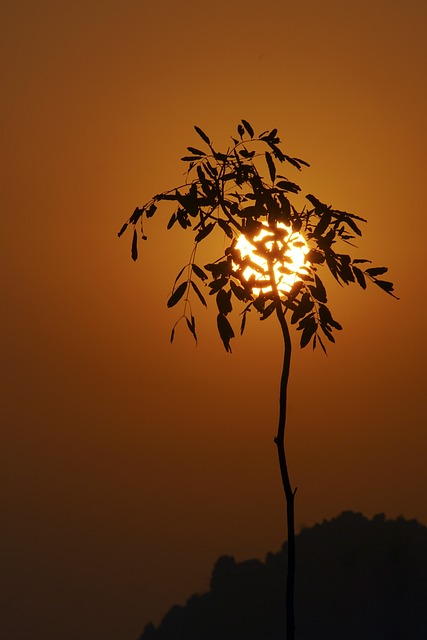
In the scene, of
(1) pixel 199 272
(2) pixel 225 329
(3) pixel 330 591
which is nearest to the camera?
(2) pixel 225 329

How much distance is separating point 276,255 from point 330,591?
66.7 inches

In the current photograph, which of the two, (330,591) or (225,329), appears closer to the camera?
(225,329)

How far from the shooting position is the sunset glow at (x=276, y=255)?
3.02 meters

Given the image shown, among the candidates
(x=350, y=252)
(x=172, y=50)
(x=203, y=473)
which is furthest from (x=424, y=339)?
(x=172, y=50)

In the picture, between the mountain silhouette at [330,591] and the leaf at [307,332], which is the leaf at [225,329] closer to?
the leaf at [307,332]

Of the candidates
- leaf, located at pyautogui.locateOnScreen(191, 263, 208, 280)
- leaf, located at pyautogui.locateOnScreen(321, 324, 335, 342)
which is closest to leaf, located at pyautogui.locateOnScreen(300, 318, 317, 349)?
leaf, located at pyautogui.locateOnScreen(321, 324, 335, 342)

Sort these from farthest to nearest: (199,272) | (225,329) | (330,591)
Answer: (330,591)
(199,272)
(225,329)

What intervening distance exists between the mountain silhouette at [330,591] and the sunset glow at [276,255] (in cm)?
127

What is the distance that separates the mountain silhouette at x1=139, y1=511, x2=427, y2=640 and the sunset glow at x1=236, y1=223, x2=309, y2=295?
127cm

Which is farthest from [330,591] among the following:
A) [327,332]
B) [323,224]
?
[323,224]

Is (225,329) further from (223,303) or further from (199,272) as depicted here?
(199,272)

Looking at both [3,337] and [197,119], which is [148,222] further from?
[3,337]

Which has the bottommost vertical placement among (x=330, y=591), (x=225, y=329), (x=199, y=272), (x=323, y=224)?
(x=330, y=591)

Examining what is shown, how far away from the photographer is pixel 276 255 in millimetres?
3035
